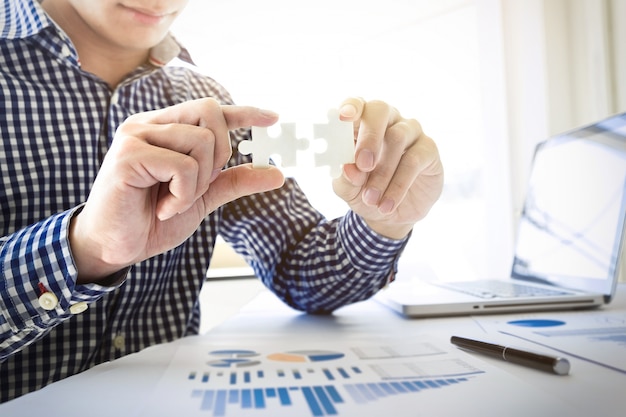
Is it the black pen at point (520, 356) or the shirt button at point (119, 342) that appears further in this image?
the shirt button at point (119, 342)

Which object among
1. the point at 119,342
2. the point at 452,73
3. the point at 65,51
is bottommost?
the point at 119,342

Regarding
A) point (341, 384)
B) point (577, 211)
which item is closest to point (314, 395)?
point (341, 384)

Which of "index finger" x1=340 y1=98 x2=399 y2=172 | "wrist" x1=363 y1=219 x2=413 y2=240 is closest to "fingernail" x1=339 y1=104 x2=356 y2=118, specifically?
"index finger" x1=340 y1=98 x2=399 y2=172

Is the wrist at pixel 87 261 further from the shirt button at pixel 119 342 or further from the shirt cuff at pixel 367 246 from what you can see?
the shirt cuff at pixel 367 246

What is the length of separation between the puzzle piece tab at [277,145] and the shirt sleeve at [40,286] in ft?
0.71

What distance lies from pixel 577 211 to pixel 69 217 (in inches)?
38.6

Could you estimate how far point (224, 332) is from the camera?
79 cm

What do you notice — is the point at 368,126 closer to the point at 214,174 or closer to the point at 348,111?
the point at 348,111

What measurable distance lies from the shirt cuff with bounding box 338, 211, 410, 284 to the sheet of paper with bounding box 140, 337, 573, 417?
0.66ft

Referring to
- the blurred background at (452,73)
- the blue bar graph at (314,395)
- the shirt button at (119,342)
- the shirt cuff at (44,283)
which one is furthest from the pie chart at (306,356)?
the blurred background at (452,73)

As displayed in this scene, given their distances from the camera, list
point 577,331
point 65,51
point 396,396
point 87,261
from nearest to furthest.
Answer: point 396,396, point 87,261, point 577,331, point 65,51

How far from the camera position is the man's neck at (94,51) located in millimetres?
885

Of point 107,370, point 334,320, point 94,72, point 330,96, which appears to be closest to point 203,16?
point 330,96

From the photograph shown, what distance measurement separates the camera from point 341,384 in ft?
1.62
